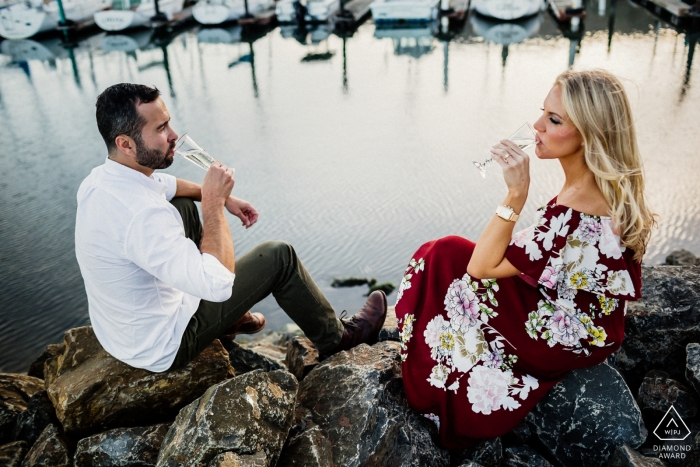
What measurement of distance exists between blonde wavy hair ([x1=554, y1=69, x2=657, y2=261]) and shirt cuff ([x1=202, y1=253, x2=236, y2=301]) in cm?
128

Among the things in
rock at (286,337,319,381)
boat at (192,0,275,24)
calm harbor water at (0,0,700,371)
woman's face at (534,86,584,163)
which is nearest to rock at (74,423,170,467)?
rock at (286,337,319,381)

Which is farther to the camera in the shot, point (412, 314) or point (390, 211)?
point (390, 211)

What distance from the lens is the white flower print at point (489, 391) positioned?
2193mm

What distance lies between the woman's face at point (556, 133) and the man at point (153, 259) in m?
1.08

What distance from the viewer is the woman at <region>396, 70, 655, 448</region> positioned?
2018 mm

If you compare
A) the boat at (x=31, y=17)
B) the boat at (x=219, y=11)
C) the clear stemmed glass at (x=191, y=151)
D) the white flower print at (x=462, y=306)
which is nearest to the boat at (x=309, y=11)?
the boat at (x=219, y=11)

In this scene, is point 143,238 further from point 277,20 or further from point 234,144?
point 277,20

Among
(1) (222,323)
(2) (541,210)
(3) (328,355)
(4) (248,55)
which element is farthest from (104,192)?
(4) (248,55)

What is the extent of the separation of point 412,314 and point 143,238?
1.04m

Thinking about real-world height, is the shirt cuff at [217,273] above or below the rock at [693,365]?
above

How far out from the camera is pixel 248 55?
44.1 feet

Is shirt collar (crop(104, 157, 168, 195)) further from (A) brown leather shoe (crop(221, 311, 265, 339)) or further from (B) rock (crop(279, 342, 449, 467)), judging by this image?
(B) rock (crop(279, 342, 449, 467))

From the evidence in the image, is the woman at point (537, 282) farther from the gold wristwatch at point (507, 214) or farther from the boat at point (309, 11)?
the boat at point (309, 11)

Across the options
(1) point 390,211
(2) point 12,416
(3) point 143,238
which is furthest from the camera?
(1) point 390,211
